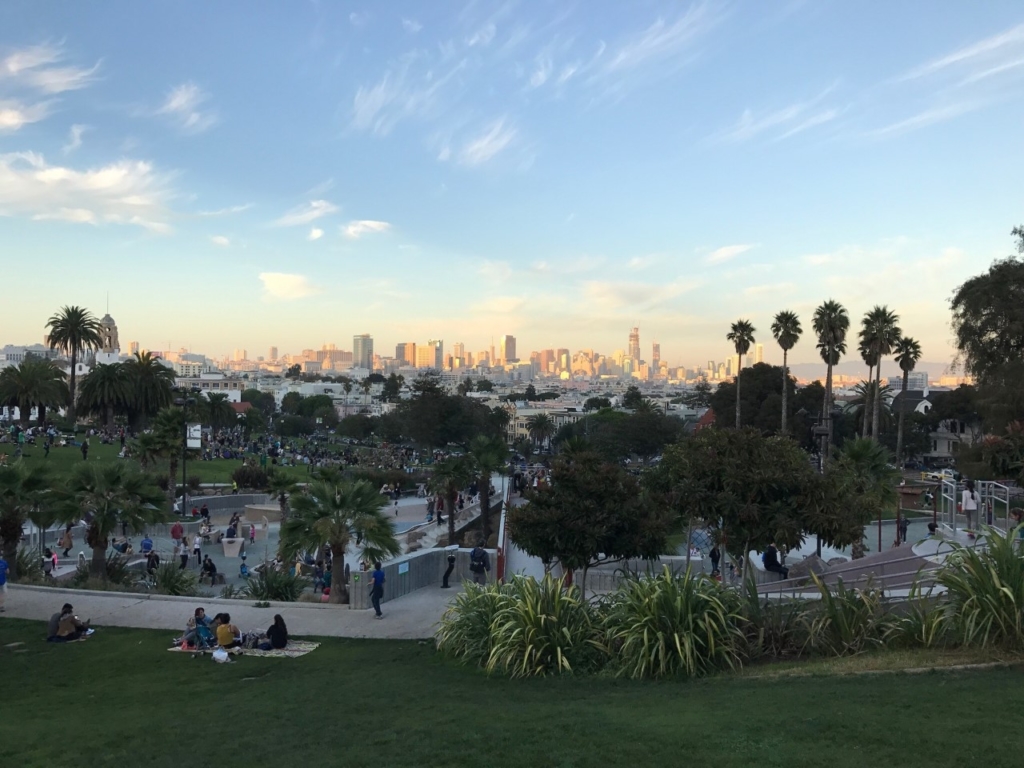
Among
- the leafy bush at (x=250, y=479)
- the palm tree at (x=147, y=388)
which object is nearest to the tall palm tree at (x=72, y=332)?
the palm tree at (x=147, y=388)

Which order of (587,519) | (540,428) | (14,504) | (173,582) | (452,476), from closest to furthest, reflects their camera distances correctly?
(587,519)
(173,582)
(14,504)
(452,476)
(540,428)

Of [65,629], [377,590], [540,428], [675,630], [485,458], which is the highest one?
[540,428]

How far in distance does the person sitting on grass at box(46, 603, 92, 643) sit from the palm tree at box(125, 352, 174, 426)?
4827 centimetres

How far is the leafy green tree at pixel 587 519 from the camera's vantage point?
14.4 metres

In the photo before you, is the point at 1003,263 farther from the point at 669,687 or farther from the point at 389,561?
the point at 669,687

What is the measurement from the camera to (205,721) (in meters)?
8.70

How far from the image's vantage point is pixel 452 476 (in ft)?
102

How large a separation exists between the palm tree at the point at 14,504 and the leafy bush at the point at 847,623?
16123mm

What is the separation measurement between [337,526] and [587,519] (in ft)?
16.1

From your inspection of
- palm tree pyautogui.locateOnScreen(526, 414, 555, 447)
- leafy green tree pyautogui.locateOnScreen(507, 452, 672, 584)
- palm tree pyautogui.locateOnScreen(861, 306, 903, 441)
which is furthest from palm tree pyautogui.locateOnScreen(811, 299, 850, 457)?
palm tree pyautogui.locateOnScreen(526, 414, 555, 447)

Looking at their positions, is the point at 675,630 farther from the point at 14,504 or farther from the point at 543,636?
the point at 14,504

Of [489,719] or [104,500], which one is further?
[104,500]

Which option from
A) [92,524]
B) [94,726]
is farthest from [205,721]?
[92,524]

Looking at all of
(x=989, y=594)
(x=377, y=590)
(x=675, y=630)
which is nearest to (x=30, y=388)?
(x=377, y=590)
